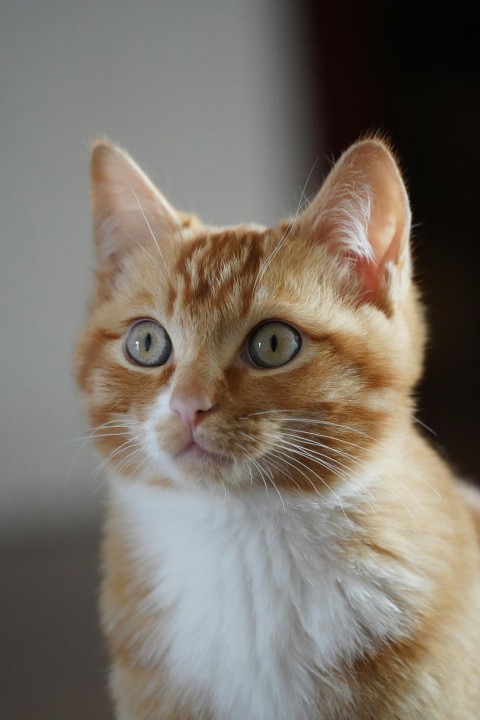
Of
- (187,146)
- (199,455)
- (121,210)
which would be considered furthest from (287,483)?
(187,146)

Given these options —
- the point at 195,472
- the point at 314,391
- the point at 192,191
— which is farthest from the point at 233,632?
the point at 192,191

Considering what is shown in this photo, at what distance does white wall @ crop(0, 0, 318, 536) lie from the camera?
74.2 inches

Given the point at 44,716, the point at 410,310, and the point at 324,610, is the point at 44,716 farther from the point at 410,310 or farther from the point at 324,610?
the point at 410,310

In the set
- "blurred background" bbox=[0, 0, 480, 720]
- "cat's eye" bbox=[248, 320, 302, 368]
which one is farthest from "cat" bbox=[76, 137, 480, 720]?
"blurred background" bbox=[0, 0, 480, 720]

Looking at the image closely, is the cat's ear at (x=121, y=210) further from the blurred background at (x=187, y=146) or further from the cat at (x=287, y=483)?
the blurred background at (x=187, y=146)

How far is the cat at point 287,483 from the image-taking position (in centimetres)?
94

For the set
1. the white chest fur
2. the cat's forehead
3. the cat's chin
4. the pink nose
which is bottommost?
the white chest fur

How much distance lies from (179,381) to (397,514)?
366mm

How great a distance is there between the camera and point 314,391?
37.5 inches

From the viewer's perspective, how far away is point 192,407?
0.91m

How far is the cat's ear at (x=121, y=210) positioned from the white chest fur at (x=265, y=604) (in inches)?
16.1

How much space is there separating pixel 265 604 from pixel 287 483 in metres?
0.18

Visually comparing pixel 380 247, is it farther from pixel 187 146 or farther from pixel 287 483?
pixel 187 146

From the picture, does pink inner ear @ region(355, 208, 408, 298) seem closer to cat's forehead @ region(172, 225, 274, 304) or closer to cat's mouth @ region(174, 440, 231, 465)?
cat's forehead @ region(172, 225, 274, 304)
